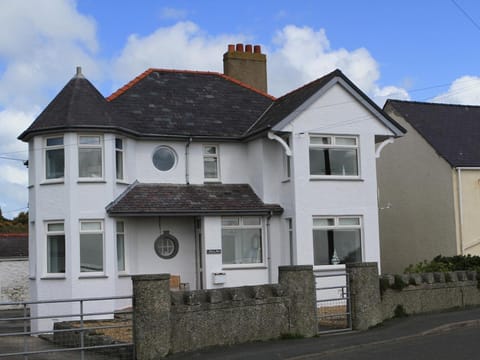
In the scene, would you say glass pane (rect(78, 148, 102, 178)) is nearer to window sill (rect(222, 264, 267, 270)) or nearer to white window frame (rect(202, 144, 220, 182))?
white window frame (rect(202, 144, 220, 182))

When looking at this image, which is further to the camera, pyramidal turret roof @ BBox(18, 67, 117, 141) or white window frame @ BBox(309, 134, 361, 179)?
white window frame @ BBox(309, 134, 361, 179)

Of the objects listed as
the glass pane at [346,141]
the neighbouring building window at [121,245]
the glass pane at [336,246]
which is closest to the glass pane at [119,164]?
the neighbouring building window at [121,245]

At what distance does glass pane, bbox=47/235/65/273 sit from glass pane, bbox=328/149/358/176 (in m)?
8.39

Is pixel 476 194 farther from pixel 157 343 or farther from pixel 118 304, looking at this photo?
A: pixel 157 343

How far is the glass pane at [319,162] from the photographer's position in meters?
21.8

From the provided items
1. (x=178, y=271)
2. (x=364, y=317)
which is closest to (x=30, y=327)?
(x=178, y=271)

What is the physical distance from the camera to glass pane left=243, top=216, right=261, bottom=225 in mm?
22172

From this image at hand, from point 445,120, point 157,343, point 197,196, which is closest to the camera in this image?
point 157,343

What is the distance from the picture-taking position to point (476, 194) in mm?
25969

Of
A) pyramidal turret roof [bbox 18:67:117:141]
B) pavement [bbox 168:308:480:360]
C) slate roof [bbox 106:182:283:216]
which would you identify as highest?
pyramidal turret roof [bbox 18:67:117:141]

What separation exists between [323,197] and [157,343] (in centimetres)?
987

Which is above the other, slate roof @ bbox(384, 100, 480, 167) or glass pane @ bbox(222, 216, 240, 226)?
slate roof @ bbox(384, 100, 480, 167)

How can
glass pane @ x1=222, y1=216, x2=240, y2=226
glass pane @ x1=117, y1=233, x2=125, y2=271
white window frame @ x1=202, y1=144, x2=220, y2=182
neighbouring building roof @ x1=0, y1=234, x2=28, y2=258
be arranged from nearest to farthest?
glass pane @ x1=117, y1=233, x2=125, y2=271 < glass pane @ x1=222, y1=216, x2=240, y2=226 < white window frame @ x1=202, y1=144, x2=220, y2=182 < neighbouring building roof @ x1=0, y1=234, x2=28, y2=258

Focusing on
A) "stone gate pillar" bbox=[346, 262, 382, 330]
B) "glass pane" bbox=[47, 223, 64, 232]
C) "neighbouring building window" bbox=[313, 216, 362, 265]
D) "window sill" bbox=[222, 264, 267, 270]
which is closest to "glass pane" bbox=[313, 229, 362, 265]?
"neighbouring building window" bbox=[313, 216, 362, 265]
